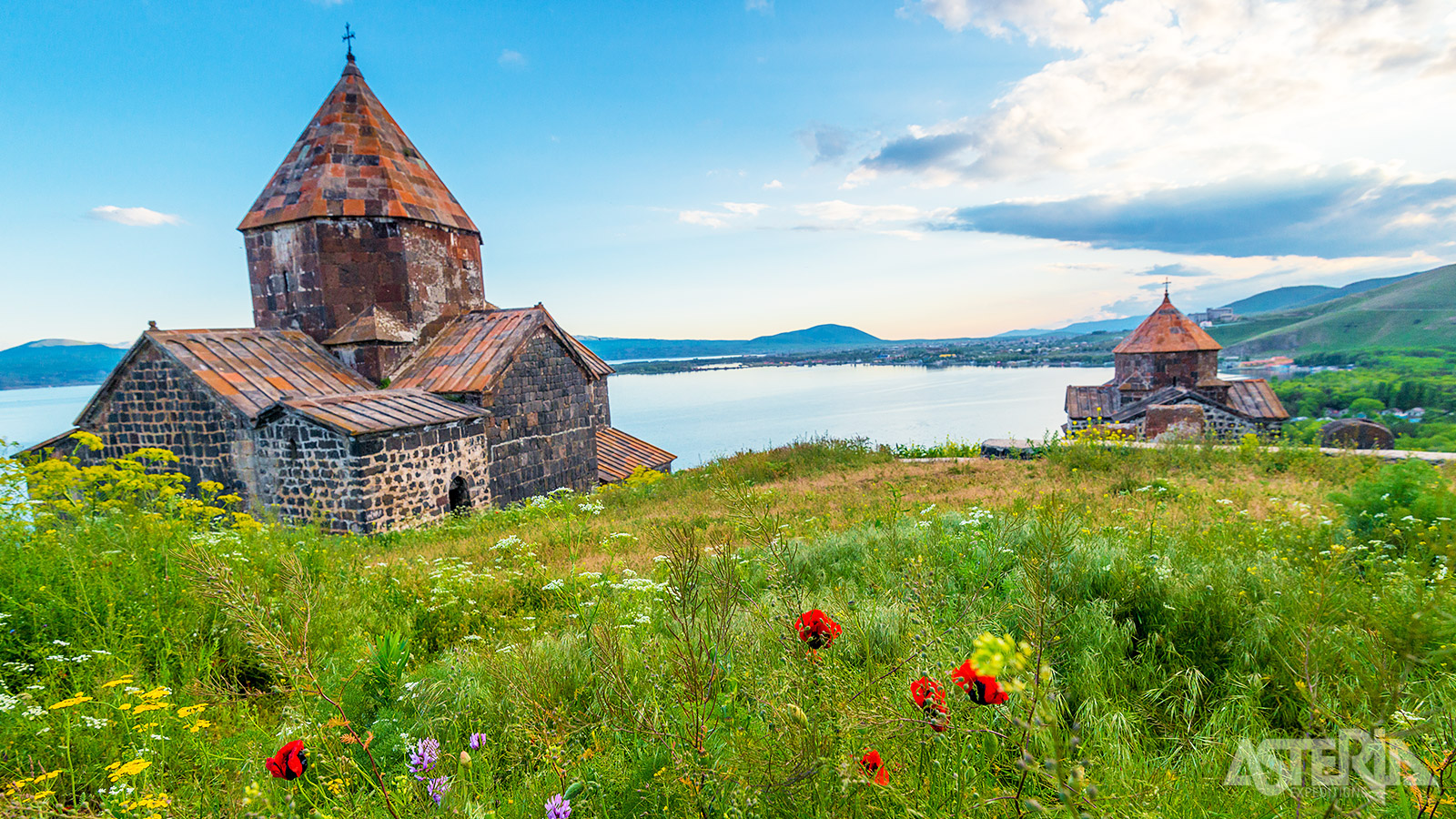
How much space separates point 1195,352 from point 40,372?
89.1m

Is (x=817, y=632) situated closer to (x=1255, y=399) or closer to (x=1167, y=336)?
(x=1167, y=336)

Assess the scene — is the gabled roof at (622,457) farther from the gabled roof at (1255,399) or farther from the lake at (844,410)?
the gabled roof at (1255,399)

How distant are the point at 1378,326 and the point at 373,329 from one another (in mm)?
131623

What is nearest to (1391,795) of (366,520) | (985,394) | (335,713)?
(335,713)

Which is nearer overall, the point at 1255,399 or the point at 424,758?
the point at 424,758

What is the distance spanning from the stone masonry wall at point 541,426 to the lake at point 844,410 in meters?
7.38

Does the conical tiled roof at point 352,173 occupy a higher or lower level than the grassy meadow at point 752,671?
higher

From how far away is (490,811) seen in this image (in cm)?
208

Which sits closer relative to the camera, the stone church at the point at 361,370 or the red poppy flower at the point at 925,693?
the red poppy flower at the point at 925,693

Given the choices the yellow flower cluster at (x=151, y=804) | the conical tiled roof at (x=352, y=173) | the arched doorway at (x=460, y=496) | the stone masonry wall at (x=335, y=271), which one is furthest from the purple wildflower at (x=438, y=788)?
the conical tiled roof at (x=352, y=173)

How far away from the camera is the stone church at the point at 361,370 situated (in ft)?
33.4

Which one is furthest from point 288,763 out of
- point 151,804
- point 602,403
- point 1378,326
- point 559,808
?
point 1378,326

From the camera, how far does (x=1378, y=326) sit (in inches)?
3634

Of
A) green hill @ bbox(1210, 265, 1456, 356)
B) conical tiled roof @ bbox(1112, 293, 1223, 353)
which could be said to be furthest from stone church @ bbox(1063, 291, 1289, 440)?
green hill @ bbox(1210, 265, 1456, 356)
